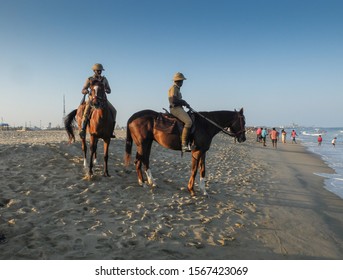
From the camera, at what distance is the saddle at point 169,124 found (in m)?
8.56

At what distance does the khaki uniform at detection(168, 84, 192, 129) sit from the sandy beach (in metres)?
2.27

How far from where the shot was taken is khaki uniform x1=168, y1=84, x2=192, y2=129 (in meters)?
8.32

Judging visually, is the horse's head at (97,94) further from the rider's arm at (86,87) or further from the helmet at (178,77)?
the helmet at (178,77)

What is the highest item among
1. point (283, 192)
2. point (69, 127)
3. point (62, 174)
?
point (69, 127)

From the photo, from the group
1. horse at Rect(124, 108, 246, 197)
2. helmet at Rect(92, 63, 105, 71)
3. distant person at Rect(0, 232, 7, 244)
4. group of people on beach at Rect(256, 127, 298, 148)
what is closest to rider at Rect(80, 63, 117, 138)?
helmet at Rect(92, 63, 105, 71)

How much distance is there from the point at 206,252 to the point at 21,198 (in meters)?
4.58

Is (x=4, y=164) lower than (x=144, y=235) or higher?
higher

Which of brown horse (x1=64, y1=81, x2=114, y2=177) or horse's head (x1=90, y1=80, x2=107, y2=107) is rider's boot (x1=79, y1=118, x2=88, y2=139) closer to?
brown horse (x1=64, y1=81, x2=114, y2=177)

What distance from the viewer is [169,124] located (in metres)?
8.65

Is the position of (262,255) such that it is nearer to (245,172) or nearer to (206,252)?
(206,252)

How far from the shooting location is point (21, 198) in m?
6.59

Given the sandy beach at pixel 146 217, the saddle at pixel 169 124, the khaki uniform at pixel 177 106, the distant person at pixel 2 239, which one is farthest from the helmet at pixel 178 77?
the distant person at pixel 2 239

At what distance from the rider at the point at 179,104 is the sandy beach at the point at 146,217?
1951mm
